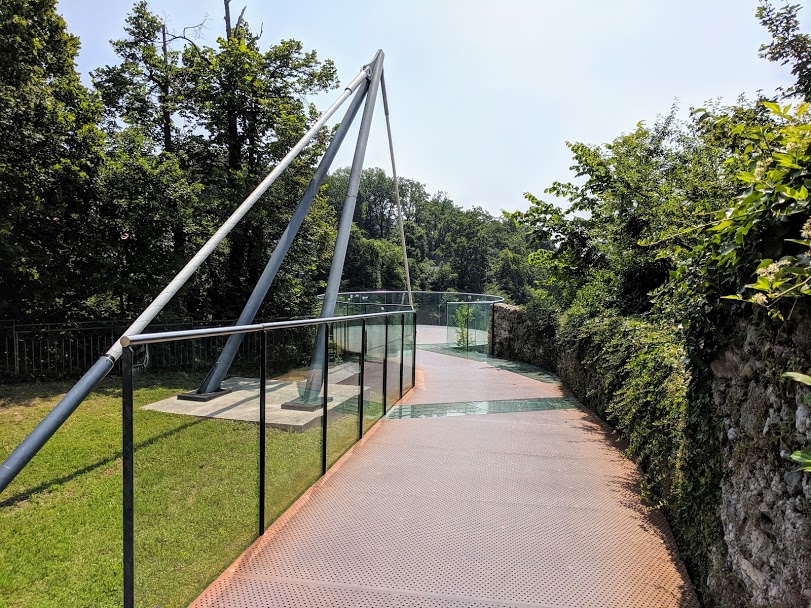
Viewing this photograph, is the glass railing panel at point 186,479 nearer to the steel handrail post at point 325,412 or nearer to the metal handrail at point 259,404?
the metal handrail at point 259,404

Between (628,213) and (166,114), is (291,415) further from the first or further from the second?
(166,114)

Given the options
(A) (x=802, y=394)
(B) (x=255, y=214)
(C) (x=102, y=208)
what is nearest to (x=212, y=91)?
(B) (x=255, y=214)

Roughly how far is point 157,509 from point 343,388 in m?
2.60

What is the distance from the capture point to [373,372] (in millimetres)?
6094

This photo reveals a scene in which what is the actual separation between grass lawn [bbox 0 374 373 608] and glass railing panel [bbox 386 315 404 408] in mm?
2137

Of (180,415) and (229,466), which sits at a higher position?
(180,415)

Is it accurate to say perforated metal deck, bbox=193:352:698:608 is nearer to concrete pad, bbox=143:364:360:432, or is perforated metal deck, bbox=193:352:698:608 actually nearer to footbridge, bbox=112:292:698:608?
footbridge, bbox=112:292:698:608

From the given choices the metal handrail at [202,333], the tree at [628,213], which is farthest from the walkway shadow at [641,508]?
the metal handrail at [202,333]

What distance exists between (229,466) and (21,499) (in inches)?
107

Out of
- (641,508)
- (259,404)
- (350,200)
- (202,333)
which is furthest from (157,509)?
(350,200)

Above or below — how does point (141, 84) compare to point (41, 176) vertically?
above

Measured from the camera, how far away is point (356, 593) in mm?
2631

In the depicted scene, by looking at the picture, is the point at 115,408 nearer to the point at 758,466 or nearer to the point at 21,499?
the point at 21,499

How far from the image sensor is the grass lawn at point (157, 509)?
235 centimetres
